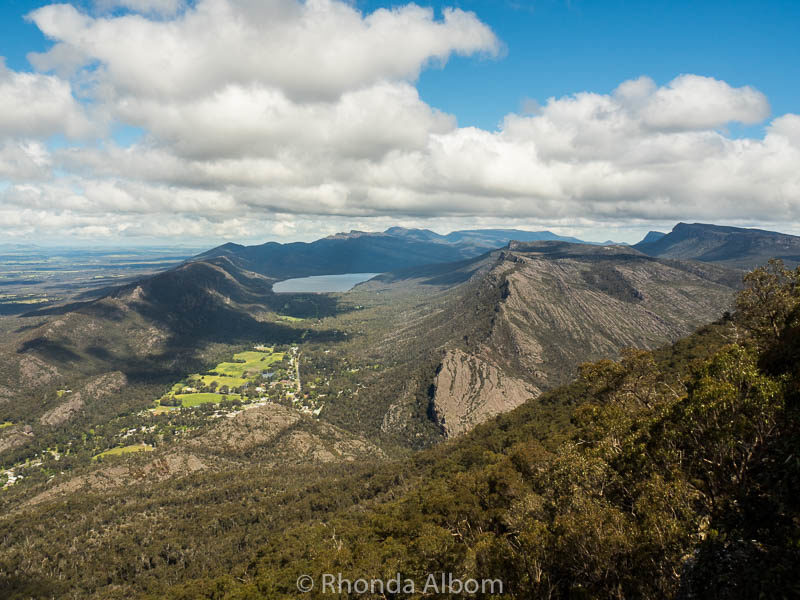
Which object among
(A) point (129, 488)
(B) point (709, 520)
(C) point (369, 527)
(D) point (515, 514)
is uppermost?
(B) point (709, 520)

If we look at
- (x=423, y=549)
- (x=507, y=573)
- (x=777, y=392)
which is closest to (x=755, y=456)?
(x=777, y=392)

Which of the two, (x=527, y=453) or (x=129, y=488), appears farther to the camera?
(x=129, y=488)

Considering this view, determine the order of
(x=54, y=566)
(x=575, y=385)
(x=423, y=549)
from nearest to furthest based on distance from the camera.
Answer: (x=423, y=549) < (x=54, y=566) < (x=575, y=385)

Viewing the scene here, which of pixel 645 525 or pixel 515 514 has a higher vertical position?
pixel 645 525

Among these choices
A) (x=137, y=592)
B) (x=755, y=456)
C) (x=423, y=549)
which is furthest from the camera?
(x=137, y=592)

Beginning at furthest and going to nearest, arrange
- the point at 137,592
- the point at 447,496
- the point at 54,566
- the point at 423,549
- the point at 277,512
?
the point at 277,512, the point at 54,566, the point at 137,592, the point at 447,496, the point at 423,549

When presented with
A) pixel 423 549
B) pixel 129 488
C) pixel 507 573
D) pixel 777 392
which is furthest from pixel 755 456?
pixel 129 488

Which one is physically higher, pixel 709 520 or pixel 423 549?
pixel 709 520

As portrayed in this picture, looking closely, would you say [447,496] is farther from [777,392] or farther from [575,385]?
[575,385]

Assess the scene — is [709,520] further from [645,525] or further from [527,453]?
[527,453]
